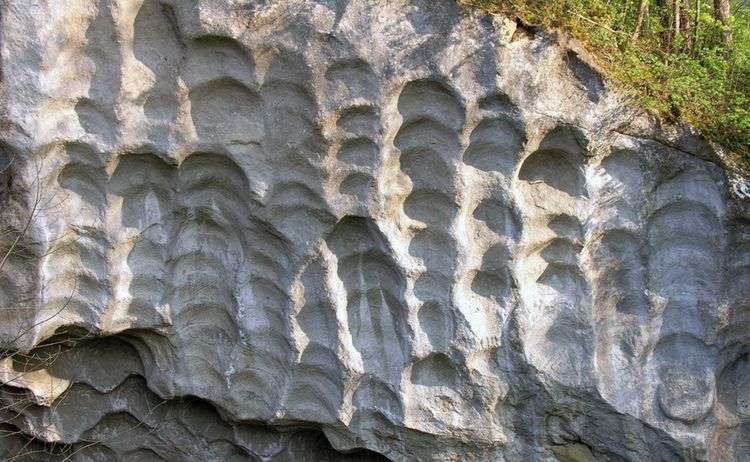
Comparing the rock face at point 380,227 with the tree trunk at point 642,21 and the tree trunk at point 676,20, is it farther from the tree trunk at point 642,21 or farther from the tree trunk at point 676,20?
the tree trunk at point 676,20

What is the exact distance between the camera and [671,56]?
363 centimetres

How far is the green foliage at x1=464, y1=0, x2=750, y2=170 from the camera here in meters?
3.34

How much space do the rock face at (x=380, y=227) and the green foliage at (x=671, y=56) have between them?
0.10 m

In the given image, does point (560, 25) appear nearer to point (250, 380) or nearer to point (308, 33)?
point (308, 33)

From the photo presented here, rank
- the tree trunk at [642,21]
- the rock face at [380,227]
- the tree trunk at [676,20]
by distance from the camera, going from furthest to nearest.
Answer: the tree trunk at [676,20]
the tree trunk at [642,21]
the rock face at [380,227]

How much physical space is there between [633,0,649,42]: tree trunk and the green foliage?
1 cm

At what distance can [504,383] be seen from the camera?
11.4ft

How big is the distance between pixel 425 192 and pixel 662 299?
1.00m

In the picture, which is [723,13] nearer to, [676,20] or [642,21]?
[676,20]

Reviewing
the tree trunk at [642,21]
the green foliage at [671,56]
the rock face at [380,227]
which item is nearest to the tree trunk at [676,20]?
the green foliage at [671,56]

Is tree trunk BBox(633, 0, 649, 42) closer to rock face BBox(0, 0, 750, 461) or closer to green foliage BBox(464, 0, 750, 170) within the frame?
green foliage BBox(464, 0, 750, 170)

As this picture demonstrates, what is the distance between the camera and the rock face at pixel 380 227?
324cm

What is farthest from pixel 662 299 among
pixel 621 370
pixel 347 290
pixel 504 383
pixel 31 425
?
pixel 31 425

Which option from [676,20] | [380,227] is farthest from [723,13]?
[380,227]
